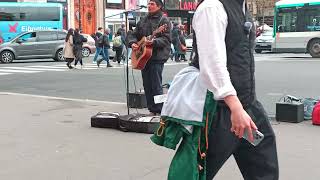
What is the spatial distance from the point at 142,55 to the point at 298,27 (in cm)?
2064

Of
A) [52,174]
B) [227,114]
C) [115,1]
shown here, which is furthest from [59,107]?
[115,1]

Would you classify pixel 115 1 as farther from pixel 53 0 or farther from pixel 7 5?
pixel 7 5

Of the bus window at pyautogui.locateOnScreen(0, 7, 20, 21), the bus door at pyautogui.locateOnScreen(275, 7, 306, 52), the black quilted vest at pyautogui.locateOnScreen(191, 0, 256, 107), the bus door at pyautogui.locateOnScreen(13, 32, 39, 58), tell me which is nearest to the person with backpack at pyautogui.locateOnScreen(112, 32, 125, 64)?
the bus door at pyautogui.locateOnScreen(13, 32, 39, 58)

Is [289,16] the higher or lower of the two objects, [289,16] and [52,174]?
the higher

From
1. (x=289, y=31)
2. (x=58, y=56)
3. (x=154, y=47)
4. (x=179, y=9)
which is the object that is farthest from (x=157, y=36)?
(x=179, y=9)

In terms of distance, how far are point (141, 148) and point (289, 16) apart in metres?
22.3

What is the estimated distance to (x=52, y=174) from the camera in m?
5.33

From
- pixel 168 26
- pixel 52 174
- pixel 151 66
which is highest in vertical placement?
pixel 168 26

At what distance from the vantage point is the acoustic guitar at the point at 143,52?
24.8ft

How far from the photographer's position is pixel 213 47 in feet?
9.21

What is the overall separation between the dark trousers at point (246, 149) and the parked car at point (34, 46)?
24.3m

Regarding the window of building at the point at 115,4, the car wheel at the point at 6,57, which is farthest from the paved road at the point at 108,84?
the window of building at the point at 115,4

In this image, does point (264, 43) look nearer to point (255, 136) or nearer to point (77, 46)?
point (77, 46)

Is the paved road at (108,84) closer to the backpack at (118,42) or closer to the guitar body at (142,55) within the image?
the guitar body at (142,55)
